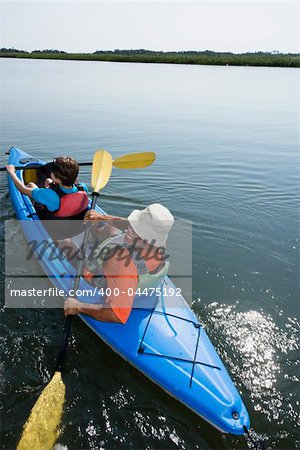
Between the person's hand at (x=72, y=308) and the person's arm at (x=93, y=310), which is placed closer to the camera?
the person's arm at (x=93, y=310)

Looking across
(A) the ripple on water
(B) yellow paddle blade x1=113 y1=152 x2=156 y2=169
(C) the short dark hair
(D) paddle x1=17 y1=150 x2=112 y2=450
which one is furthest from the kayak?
(B) yellow paddle blade x1=113 y1=152 x2=156 y2=169

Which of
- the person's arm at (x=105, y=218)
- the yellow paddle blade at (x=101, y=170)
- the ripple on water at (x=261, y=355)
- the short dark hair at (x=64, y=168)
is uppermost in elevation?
the short dark hair at (x=64, y=168)

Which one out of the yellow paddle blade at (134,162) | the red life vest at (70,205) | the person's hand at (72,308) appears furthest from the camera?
the yellow paddle blade at (134,162)

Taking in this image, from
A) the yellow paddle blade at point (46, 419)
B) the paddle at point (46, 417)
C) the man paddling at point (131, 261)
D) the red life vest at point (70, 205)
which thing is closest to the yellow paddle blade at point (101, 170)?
the red life vest at point (70, 205)

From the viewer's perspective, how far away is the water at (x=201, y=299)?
3070 millimetres

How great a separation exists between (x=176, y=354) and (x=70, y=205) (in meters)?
2.18

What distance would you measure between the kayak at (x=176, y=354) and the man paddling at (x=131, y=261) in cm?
34

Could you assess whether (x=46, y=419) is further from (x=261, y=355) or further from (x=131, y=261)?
(x=261, y=355)

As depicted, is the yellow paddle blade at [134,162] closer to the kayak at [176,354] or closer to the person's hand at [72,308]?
the kayak at [176,354]

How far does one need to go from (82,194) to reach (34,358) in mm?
1933

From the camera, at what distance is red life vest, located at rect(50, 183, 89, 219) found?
14.5ft

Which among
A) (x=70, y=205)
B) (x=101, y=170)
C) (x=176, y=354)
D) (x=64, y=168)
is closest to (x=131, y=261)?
(x=176, y=354)

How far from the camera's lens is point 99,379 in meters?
3.44

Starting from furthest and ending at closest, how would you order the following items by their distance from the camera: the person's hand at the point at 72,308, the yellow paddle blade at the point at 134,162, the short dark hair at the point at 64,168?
the yellow paddle blade at the point at 134,162 < the short dark hair at the point at 64,168 < the person's hand at the point at 72,308
